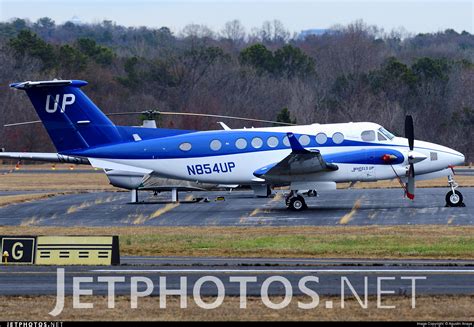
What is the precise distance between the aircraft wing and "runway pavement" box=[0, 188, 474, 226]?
1.41 m

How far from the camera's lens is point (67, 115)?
127 ft

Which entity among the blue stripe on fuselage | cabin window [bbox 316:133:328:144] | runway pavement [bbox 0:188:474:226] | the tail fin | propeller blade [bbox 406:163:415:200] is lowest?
runway pavement [bbox 0:188:474:226]

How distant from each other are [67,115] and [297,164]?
8.30 m

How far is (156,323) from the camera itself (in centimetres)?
1780

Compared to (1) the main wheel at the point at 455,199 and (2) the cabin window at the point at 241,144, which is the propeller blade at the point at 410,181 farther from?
(2) the cabin window at the point at 241,144

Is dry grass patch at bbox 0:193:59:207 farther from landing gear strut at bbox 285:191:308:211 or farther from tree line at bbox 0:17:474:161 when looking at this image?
tree line at bbox 0:17:474:161

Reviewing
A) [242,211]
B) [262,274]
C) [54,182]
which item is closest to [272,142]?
[242,211]

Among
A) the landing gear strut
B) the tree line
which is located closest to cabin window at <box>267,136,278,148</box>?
the landing gear strut

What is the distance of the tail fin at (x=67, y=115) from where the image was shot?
38719mm

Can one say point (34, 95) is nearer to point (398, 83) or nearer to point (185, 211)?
point (185, 211)

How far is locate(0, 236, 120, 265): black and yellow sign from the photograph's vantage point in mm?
25219

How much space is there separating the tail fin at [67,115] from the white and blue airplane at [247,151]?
0.04m

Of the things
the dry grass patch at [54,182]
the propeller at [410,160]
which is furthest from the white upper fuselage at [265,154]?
the dry grass patch at [54,182]

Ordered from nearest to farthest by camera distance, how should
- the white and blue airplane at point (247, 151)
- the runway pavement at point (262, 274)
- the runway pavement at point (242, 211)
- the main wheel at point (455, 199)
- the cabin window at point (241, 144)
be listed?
the runway pavement at point (262, 274) < the runway pavement at point (242, 211) < the white and blue airplane at point (247, 151) < the main wheel at point (455, 199) < the cabin window at point (241, 144)
